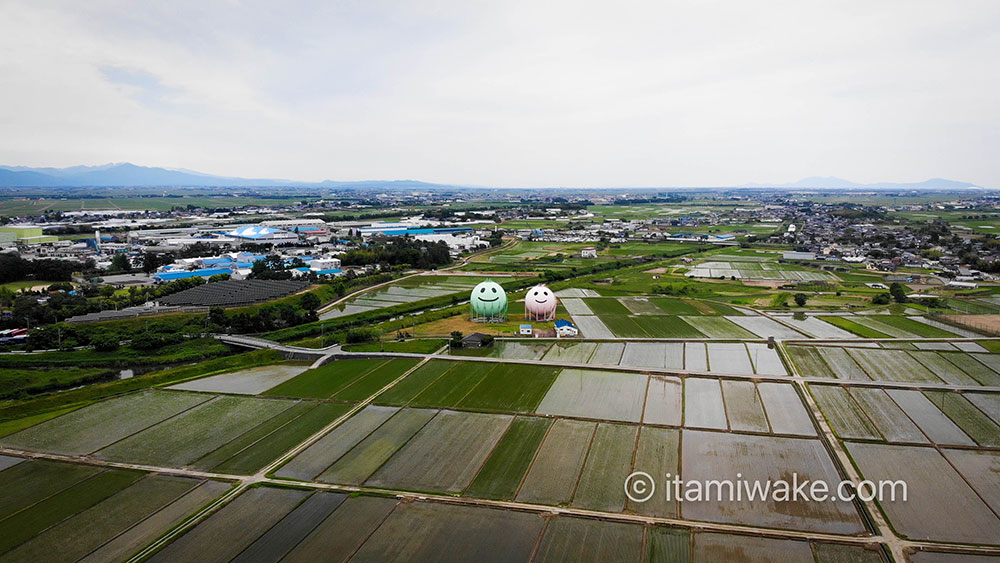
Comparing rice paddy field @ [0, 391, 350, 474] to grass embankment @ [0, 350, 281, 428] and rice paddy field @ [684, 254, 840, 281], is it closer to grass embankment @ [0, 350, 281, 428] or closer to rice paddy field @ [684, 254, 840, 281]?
grass embankment @ [0, 350, 281, 428]

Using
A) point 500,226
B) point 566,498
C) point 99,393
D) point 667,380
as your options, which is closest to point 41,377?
point 99,393

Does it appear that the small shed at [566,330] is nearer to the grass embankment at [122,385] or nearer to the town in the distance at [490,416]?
the town in the distance at [490,416]

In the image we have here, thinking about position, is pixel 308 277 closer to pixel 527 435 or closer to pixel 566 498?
pixel 527 435

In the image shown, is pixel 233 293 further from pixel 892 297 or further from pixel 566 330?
pixel 892 297

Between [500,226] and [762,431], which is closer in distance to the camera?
[762,431]

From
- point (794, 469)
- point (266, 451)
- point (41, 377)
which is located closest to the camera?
point (794, 469)

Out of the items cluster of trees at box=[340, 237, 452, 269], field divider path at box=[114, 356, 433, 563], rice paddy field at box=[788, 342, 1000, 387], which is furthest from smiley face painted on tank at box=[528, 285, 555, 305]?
cluster of trees at box=[340, 237, 452, 269]

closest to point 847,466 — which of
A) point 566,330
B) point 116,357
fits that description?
point 566,330

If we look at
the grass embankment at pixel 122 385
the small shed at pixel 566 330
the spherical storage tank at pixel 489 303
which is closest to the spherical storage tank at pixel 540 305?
the spherical storage tank at pixel 489 303
